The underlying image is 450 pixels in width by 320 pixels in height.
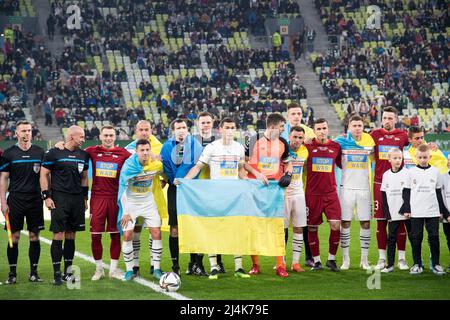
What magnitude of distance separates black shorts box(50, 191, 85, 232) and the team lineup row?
13 millimetres

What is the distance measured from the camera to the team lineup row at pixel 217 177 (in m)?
11.0

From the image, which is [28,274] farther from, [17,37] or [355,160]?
[17,37]

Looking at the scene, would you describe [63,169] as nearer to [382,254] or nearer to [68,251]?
[68,251]

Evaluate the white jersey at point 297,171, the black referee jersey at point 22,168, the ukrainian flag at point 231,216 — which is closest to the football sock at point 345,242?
the white jersey at point 297,171

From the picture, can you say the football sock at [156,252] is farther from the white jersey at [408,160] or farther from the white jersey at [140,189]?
the white jersey at [408,160]

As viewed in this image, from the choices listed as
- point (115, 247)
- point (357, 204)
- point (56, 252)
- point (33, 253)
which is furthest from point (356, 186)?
point (33, 253)

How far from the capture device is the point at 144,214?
1108 cm

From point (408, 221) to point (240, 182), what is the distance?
2.73m

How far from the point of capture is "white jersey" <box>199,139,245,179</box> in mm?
11367

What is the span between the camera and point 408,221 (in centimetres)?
1218

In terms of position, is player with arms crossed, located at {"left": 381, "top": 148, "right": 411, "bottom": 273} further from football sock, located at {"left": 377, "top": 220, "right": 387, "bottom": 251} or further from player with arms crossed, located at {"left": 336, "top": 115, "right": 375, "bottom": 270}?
player with arms crossed, located at {"left": 336, "top": 115, "right": 375, "bottom": 270}

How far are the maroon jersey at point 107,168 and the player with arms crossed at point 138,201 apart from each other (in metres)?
0.29

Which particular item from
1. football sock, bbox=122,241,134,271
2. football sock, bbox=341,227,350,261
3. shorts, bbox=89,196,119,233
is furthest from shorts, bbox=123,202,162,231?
football sock, bbox=341,227,350,261

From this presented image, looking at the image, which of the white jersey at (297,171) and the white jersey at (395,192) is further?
the white jersey at (297,171)
